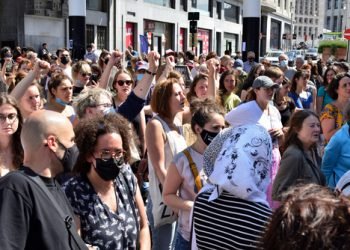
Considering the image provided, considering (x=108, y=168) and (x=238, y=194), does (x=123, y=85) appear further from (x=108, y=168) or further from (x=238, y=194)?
(x=238, y=194)

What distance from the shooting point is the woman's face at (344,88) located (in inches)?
259

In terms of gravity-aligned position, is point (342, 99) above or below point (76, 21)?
below

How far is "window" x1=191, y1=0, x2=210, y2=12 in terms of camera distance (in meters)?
38.4

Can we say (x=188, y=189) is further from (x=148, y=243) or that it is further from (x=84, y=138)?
(x=84, y=138)

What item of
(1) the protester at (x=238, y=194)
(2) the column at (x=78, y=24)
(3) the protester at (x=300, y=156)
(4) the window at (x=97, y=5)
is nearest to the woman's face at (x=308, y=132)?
(3) the protester at (x=300, y=156)

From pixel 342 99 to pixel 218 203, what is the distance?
441 cm

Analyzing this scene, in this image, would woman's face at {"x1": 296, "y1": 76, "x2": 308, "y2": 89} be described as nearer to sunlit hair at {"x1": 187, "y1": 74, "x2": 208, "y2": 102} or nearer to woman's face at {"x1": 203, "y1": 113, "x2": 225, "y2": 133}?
sunlit hair at {"x1": 187, "y1": 74, "x2": 208, "y2": 102}

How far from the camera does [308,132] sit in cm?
433

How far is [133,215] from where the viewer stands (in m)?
3.07

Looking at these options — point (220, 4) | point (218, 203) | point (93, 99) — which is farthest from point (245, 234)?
point (220, 4)

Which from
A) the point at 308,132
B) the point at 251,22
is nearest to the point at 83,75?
the point at 308,132

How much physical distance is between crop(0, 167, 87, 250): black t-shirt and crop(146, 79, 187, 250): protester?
1787 millimetres

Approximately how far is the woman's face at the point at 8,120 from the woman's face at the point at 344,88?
14.2 feet

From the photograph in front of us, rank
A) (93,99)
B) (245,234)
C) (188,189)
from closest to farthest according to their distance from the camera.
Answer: (245,234) < (188,189) < (93,99)
